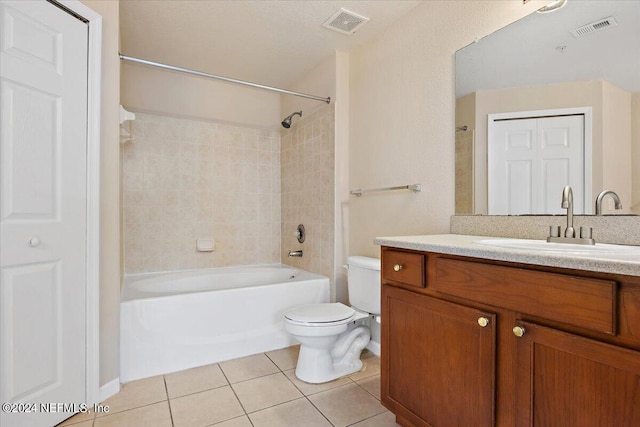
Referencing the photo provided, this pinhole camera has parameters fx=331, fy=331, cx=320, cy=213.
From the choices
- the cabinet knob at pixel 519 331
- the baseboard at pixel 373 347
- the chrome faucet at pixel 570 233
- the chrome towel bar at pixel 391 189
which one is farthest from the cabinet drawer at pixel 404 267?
the baseboard at pixel 373 347

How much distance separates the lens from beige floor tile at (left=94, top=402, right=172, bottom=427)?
1.54 meters

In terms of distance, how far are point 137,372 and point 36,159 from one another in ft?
4.27

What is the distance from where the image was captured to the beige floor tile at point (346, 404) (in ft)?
5.23

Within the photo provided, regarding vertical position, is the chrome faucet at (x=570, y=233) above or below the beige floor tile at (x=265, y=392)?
above

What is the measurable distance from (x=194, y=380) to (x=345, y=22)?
247 centimetres

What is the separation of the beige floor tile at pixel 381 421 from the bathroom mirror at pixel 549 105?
110 cm

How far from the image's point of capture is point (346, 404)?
5.61 ft

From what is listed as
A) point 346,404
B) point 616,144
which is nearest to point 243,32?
point 616,144

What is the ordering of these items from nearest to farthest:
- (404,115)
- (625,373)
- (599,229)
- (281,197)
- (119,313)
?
1. (625,373)
2. (599,229)
3. (119,313)
4. (404,115)
5. (281,197)

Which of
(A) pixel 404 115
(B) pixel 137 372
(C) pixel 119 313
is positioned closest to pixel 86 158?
(C) pixel 119 313

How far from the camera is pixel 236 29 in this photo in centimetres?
235

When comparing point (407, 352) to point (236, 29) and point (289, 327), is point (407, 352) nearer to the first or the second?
point (289, 327)

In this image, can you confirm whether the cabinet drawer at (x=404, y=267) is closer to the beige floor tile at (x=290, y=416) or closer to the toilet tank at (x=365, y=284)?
the toilet tank at (x=365, y=284)

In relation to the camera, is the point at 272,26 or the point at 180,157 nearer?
the point at 272,26
